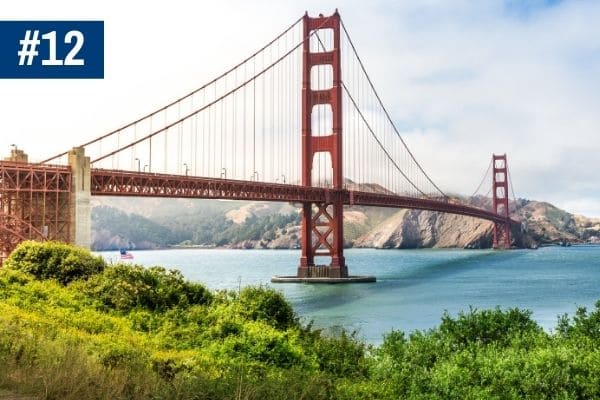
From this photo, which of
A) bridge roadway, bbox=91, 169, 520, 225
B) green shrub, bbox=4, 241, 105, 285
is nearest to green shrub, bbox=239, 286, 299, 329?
green shrub, bbox=4, 241, 105, 285

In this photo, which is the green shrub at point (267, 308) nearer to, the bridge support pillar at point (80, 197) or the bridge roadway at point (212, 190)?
the bridge support pillar at point (80, 197)

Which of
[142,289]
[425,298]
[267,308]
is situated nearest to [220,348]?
[267,308]

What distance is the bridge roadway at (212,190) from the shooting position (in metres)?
45.4

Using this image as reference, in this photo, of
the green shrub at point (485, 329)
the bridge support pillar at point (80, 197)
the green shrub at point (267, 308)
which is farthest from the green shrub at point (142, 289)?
the bridge support pillar at point (80, 197)

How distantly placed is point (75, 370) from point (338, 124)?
221ft

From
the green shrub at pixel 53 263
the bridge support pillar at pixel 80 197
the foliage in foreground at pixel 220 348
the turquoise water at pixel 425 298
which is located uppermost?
the bridge support pillar at pixel 80 197

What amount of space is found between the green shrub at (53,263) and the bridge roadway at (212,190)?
20.2 meters

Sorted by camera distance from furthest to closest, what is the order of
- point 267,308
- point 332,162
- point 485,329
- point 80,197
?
point 332,162 → point 80,197 → point 267,308 → point 485,329

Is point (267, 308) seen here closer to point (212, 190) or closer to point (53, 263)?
point (53, 263)

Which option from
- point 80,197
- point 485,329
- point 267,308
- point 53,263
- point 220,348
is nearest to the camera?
point 485,329

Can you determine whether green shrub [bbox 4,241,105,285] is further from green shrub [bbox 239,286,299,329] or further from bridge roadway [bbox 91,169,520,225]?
bridge roadway [bbox 91,169,520,225]

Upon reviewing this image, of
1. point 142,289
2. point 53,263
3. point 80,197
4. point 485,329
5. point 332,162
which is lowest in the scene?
point 485,329

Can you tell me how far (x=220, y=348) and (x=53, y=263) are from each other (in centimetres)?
940

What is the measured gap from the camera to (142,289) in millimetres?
21797
